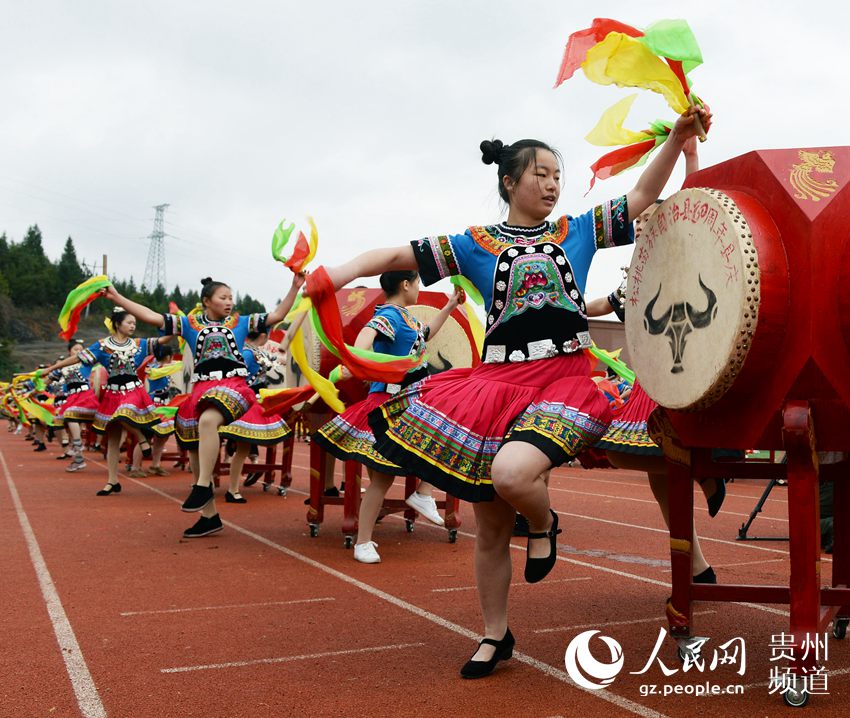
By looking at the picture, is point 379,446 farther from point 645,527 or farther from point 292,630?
point 645,527

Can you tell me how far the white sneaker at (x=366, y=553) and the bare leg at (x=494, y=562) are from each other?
2.39m

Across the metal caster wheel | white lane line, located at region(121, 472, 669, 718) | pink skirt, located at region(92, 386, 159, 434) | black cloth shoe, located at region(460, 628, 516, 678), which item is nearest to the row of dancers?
black cloth shoe, located at region(460, 628, 516, 678)

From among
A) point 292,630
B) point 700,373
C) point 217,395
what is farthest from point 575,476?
point 700,373

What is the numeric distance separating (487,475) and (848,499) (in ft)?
4.72

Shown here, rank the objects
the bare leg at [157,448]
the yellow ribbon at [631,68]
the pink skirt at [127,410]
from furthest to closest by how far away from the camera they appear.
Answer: the bare leg at [157,448], the pink skirt at [127,410], the yellow ribbon at [631,68]

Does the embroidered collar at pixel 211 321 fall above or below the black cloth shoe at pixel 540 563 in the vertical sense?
above

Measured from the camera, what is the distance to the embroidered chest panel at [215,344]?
6812mm

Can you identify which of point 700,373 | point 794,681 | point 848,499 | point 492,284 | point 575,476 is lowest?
point 575,476

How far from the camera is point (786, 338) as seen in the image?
2.62 meters

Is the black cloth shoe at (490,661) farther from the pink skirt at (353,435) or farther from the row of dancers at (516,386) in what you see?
the pink skirt at (353,435)

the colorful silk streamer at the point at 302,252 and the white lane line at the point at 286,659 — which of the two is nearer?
the white lane line at the point at 286,659

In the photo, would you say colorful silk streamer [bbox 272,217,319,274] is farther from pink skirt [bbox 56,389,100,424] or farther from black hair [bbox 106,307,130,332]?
pink skirt [bbox 56,389,100,424]

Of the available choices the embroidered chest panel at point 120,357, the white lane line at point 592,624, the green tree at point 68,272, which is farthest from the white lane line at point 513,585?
the green tree at point 68,272

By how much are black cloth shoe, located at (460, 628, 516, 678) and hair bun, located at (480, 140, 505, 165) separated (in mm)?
1763
